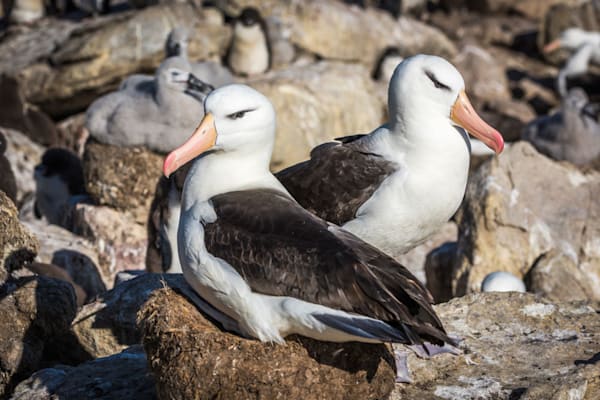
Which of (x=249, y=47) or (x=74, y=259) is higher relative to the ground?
(x=74, y=259)

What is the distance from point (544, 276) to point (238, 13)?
10079mm

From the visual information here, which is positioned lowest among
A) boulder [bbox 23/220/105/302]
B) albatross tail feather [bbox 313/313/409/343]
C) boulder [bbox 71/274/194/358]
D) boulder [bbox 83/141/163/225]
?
boulder [bbox 23/220/105/302]

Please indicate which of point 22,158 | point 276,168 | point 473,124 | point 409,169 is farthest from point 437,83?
point 22,158

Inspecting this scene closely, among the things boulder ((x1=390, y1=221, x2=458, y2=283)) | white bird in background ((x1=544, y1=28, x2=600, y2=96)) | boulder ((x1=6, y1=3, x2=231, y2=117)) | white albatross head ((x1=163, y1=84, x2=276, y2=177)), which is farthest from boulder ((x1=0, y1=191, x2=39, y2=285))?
white bird in background ((x1=544, y1=28, x2=600, y2=96))

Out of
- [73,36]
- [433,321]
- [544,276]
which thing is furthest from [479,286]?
[73,36]

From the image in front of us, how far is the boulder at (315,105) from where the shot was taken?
13.8m

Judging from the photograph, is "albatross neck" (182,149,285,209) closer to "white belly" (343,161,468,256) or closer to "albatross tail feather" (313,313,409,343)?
"white belly" (343,161,468,256)

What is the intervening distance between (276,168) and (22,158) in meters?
3.24

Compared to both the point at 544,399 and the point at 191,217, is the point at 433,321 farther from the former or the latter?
the point at 191,217

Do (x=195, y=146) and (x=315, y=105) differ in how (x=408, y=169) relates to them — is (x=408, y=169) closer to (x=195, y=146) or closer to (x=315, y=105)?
Answer: (x=195, y=146)

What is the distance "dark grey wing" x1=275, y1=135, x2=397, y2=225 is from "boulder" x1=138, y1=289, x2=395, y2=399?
3.78 ft

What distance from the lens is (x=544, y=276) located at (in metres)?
9.05

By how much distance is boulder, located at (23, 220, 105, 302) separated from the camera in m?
9.11

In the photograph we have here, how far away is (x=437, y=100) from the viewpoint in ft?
19.1
